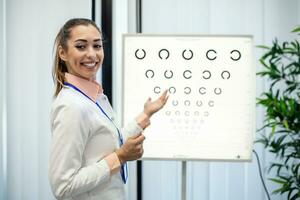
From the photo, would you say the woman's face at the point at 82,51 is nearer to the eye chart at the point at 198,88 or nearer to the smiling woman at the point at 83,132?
the smiling woman at the point at 83,132

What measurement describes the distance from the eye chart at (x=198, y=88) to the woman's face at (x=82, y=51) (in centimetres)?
85

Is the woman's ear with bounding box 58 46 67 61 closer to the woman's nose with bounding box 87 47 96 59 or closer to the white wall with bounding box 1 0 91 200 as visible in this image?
the woman's nose with bounding box 87 47 96 59

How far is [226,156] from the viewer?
2.26 m

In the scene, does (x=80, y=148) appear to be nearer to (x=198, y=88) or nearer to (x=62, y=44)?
(x=62, y=44)

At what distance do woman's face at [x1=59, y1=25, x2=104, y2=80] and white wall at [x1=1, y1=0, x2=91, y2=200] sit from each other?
174 centimetres

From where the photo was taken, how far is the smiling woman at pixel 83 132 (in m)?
1.28

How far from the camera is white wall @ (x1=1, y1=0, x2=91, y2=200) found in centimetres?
309

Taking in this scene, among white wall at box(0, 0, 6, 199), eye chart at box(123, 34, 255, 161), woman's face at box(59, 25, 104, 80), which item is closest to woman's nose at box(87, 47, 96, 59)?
woman's face at box(59, 25, 104, 80)

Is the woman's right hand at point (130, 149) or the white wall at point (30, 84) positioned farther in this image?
the white wall at point (30, 84)

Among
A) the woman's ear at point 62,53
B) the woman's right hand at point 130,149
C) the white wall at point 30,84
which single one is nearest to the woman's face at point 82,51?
the woman's ear at point 62,53

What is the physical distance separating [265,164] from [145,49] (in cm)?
135

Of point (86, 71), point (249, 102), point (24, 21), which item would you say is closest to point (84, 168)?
point (86, 71)

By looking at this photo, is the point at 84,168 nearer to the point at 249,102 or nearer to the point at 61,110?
the point at 61,110

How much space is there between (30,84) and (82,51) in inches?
71.8
